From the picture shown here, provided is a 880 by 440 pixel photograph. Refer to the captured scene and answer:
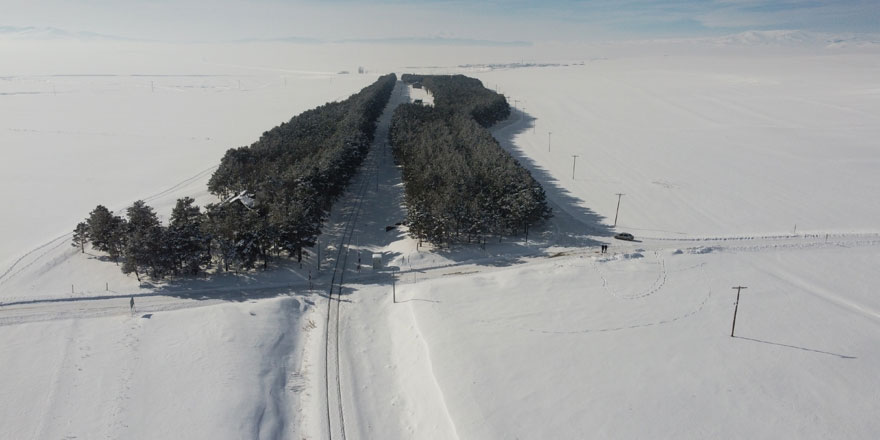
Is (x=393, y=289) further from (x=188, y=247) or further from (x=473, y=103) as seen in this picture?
(x=473, y=103)

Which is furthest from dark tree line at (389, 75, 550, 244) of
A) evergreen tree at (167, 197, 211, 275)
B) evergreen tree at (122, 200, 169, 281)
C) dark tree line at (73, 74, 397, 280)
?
evergreen tree at (122, 200, 169, 281)

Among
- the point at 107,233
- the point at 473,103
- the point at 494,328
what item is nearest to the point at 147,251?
the point at 107,233

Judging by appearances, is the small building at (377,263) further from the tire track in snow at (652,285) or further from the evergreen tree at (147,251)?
the tire track in snow at (652,285)

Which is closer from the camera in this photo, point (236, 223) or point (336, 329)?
point (336, 329)

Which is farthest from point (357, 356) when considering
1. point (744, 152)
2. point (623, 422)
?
point (744, 152)

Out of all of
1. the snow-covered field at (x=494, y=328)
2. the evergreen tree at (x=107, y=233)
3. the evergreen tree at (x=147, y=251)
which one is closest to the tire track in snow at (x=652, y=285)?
the snow-covered field at (x=494, y=328)

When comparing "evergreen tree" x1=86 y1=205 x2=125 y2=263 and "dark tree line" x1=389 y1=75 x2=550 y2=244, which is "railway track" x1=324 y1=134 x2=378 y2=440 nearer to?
"dark tree line" x1=389 y1=75 x2=550 y2=244
